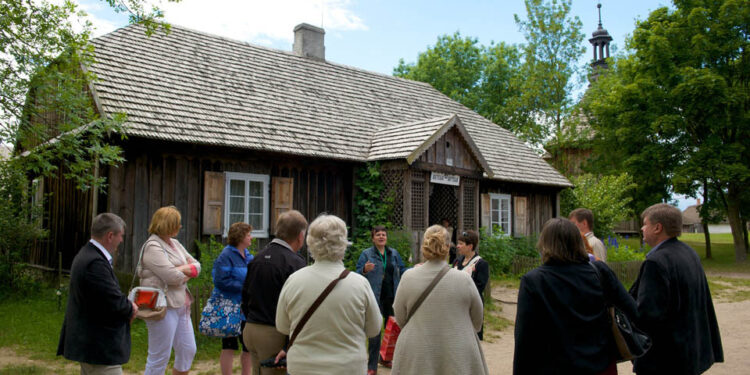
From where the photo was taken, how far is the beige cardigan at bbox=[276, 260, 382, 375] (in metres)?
3.26

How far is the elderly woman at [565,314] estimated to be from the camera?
3191 mm

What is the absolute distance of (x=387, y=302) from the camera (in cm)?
635

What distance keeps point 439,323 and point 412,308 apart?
227 millimetres

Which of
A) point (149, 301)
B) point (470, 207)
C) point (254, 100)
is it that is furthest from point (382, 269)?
point (470, 207)

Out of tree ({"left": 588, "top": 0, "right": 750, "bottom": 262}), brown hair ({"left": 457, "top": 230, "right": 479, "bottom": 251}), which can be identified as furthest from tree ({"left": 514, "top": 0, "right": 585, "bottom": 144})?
brown hair ({"left": 457, "top": 230, "right": 479, "bottom": 251})

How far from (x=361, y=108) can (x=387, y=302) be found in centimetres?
1033

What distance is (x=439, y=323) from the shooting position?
371cm

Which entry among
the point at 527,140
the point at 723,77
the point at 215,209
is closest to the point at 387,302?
the point at 215,209

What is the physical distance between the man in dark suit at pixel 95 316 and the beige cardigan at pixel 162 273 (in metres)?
0.54

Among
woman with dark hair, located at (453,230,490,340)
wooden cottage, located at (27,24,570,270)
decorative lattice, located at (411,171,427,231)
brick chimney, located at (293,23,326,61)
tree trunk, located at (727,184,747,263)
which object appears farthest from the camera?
tree trunk, located at (727,184,747,263)

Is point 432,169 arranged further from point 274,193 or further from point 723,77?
point 723,77

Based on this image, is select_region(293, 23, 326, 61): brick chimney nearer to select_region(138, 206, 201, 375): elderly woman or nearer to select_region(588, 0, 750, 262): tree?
select_region(138, 206, 201, 375): elderly woman

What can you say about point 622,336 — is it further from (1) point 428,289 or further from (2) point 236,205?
(2) point 236,205

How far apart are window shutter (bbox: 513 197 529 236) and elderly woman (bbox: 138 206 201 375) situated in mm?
14046
